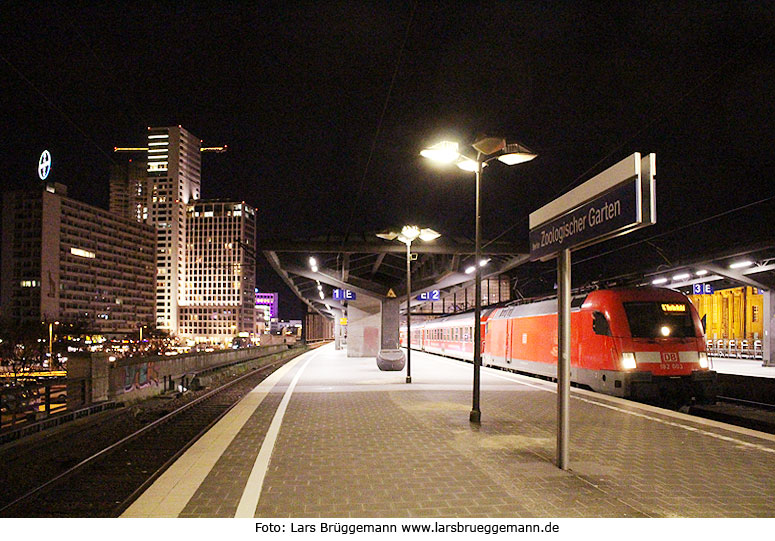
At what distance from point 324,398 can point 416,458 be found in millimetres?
6776

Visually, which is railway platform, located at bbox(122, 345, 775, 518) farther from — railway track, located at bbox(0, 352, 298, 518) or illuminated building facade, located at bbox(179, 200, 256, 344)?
illuminated building facade, located at bbox(179, 200, 256, 344)

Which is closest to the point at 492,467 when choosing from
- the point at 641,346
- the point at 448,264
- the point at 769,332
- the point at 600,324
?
the point at 641,346

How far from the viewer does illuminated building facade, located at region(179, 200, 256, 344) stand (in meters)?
156

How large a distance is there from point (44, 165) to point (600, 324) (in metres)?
18.6

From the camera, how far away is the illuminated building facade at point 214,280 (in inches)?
6142

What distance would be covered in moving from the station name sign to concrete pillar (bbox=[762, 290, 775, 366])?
23746mm

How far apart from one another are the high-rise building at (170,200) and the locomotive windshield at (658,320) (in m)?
153

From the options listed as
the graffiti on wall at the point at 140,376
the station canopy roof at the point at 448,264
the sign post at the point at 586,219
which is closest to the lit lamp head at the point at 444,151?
the sign post at the point at 586,219

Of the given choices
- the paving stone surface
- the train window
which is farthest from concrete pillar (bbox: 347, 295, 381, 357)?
the paving stone surface

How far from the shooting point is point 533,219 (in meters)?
7.88

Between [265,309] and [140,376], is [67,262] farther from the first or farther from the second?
[140,376]

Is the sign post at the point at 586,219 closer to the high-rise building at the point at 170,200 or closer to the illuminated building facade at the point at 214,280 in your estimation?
the illuminated building facade at the point at 214,280

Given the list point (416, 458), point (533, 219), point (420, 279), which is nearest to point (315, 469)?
point (416, 458)

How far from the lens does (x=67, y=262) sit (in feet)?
407
